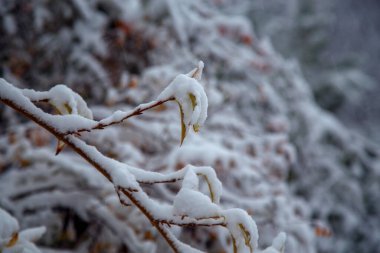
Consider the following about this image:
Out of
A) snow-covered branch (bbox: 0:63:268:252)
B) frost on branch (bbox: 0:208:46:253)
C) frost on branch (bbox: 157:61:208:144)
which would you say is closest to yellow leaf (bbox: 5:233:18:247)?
frost on branch (bbox: 0:208:46:253)

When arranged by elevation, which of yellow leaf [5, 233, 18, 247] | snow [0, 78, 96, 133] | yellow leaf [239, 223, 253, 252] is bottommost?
yellow leaf [5, 233, 18, 247]

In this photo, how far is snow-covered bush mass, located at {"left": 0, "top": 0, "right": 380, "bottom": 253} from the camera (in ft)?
1.92

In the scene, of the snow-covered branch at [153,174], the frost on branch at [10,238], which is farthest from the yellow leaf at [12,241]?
the snow-covered branch at [153,174]

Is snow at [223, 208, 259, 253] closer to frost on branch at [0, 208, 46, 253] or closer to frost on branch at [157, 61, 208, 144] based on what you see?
frost on branch at [157, 61, 208, 144]

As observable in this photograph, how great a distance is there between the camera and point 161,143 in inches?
77.3

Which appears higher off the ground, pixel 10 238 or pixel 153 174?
pixel 153 174

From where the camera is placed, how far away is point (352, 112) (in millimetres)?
9688

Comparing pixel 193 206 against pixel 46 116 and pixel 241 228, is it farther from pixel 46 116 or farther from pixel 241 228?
pixel 46 116

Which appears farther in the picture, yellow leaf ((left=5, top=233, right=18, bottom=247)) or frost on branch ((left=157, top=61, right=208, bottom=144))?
yellow leaf ((left=5, top=233, right=18, bottom=247))

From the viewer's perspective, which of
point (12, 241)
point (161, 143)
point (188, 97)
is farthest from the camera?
point (161, 143)

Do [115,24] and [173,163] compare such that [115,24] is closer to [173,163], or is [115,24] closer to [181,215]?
[173,163]

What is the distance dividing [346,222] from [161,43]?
3.30 metres

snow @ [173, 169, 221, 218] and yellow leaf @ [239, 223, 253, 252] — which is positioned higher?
snow @ [173, 169, 221, 218]

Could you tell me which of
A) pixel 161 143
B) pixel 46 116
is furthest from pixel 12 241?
pixel 161 143
